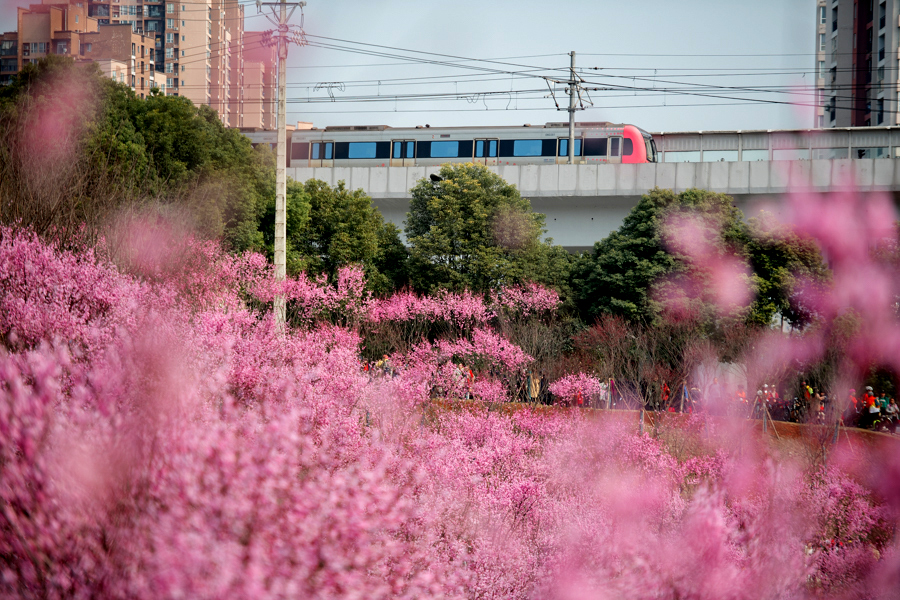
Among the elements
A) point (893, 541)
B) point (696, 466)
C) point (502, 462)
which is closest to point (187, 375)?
point (502, 462)

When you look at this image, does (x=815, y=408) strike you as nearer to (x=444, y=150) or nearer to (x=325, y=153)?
(x=444, y=150)

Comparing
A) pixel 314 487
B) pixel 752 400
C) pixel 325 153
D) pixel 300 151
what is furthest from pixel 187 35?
pixel 314 487

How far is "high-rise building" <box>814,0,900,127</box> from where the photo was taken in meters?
50.5

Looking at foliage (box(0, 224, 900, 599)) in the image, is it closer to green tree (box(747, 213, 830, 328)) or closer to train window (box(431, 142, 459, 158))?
green tree (box(747, 213, 830, 328))

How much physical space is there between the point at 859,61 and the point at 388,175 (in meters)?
39.8

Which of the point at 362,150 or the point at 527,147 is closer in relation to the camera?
the point at 527,147

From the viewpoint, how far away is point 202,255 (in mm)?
17250

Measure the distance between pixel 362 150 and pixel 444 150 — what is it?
366 centimetres

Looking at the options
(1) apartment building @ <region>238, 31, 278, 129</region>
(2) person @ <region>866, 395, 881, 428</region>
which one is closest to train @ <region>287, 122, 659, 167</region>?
(2) person @ <region>866, 395, 881, 428</region>

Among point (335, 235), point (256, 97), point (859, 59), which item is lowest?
point (335, 235)

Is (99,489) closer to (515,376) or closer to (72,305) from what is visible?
(72,305)

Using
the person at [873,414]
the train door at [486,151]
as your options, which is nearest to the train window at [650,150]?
the train door at [486,151]

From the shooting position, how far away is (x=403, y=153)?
33719 millimetres

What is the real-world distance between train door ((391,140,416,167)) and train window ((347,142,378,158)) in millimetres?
881
